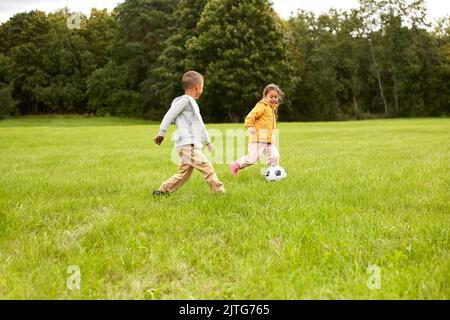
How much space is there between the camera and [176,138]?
6055 millimetres

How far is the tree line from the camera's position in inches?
1720

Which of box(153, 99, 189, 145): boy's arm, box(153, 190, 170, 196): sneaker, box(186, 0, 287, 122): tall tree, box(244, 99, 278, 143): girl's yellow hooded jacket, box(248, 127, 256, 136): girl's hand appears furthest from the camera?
box(186, 0, 287, 122): tall tree

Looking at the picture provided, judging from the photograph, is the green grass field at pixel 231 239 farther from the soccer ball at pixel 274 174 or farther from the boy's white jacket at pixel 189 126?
Result: the boy's white jacket at pixel 189 126

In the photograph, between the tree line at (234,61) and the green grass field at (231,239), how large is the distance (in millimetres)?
37143

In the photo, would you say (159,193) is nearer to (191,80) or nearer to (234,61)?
(191,80)

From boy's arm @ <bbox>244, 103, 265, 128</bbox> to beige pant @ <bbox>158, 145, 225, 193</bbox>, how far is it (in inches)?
84.9

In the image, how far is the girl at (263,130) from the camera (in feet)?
26.3

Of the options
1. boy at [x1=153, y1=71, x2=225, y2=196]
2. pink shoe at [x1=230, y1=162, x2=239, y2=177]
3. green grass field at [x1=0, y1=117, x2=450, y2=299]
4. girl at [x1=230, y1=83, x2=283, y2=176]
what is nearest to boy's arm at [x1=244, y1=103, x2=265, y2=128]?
girl at [x1=230, y1=83, x2=283, y2=176]

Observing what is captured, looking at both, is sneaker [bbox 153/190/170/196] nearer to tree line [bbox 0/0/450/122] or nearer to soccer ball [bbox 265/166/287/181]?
soccer ball [bbox 265/166/287/181]

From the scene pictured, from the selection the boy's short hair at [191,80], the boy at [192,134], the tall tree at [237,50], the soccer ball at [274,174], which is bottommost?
the soccer ball at [274,174]

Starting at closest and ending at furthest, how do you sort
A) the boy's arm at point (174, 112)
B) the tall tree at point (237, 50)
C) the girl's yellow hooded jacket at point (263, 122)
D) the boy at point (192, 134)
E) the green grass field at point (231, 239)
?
1. the green grass field at point (231, 239)
2. the boy's arm at point (174, 112)
3. the boy at point (192, 134)
4. the girl's yellow hooded jacket at point (263, 122)
5. the tall tree at point (237, 50)

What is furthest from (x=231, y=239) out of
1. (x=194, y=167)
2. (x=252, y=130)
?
(x=252, y=130)

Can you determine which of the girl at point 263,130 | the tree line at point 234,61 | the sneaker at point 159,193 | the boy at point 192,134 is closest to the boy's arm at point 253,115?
the girl at point 263,130
